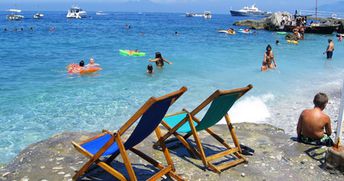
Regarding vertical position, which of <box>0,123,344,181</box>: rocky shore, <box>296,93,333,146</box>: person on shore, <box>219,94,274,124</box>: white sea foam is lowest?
<box>219,94,274,124</box>: white sea foam

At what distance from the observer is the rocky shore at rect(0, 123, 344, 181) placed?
505 cm

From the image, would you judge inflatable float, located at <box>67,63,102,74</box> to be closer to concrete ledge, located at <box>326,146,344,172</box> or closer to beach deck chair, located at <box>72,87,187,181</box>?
beach deck chair, located at <box>72,87,187,181</box>

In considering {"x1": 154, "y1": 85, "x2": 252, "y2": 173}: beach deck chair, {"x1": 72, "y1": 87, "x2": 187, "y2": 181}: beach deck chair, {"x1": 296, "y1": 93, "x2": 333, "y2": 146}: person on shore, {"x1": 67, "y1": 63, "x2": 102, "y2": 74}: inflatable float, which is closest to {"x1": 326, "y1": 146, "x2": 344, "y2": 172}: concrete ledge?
{"x1": 296, "y1": 93, "x2": 333, "y2": 146}: person on shore

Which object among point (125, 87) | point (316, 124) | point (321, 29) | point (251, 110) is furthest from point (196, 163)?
point (321, 29)

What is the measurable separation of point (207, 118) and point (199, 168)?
0.73 meters

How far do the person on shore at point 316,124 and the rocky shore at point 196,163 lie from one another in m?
0.15

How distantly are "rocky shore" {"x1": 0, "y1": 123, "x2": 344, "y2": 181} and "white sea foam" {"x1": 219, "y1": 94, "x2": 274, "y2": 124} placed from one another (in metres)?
3.07

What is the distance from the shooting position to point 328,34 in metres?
46.6

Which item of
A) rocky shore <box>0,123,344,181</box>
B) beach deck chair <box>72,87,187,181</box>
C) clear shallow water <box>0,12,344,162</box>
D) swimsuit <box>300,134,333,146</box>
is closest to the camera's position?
beach deck chair <box>72,87,187,181</box>

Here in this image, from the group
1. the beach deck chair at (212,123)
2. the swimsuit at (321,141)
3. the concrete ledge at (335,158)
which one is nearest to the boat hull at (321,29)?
the swimsuit at (321,141)

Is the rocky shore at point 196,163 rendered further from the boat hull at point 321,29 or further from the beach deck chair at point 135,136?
the boat hull at point 321,29

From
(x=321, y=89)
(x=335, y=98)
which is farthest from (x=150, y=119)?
(x=321, y=89)

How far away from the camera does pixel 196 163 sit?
5.39 m

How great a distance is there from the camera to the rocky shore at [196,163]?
505 centimetres
